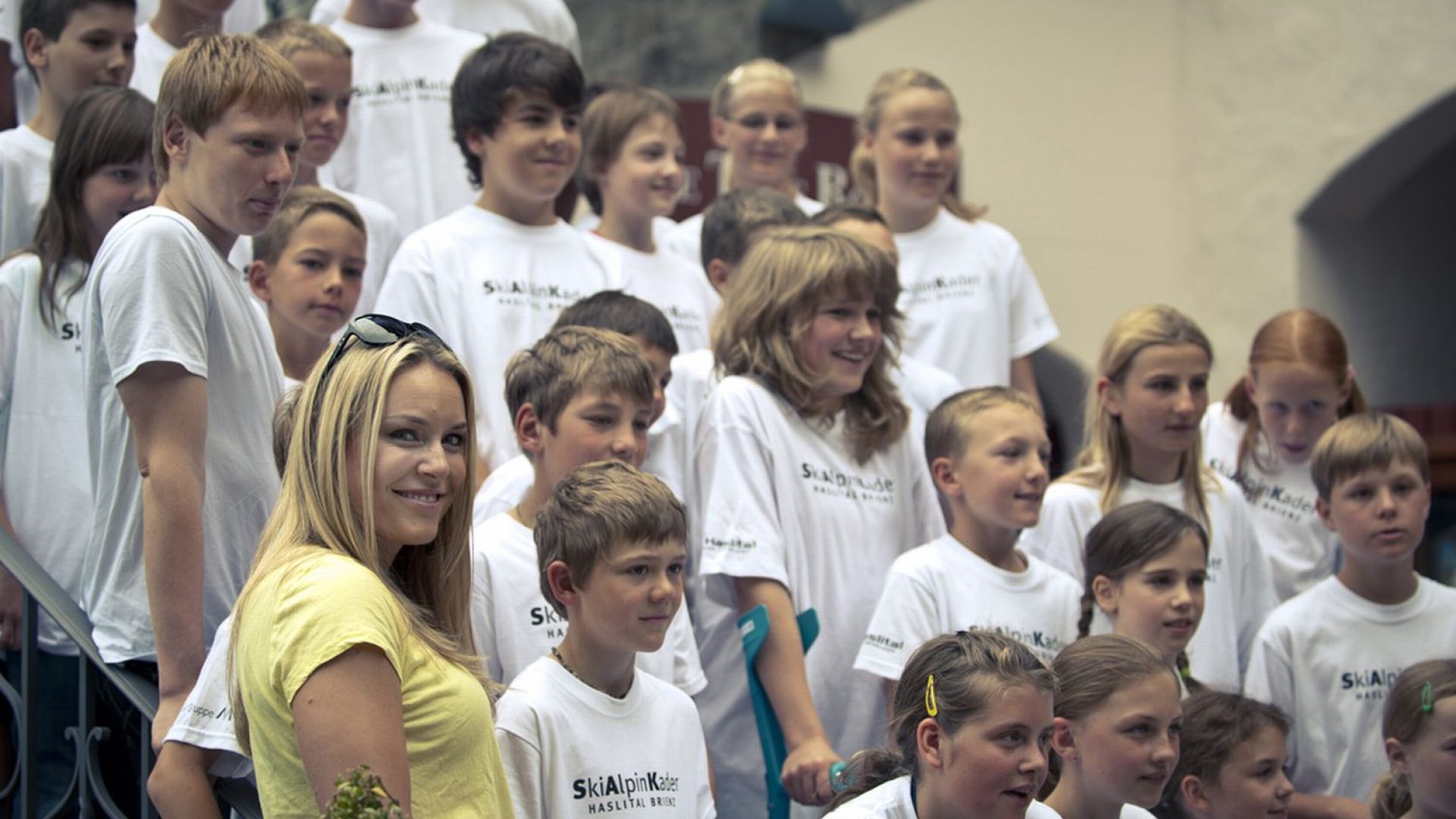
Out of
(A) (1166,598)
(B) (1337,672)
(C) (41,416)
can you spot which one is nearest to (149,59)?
(C) (41,416)

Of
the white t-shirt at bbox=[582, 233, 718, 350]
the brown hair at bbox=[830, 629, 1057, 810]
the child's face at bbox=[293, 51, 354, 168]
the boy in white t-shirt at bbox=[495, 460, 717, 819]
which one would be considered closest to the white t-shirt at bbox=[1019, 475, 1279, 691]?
the white t-shirt at bbox=[582, 233, 718, 350]

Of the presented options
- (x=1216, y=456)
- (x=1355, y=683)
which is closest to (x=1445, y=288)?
(x=1216, y=456)

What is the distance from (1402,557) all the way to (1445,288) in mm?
6560

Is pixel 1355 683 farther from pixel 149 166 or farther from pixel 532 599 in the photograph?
pixel 149 166

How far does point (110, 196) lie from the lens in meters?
4.18

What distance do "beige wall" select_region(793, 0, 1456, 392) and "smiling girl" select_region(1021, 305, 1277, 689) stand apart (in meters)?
5.35

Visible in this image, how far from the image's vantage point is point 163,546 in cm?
321

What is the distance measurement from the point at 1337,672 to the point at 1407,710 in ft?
1.42

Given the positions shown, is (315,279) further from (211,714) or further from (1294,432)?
(1294,432)

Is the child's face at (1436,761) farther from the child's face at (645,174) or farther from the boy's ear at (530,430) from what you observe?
the child's face at (645,174)

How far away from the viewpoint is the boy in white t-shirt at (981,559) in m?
4.34

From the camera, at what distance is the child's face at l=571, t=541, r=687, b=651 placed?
349 centimetres

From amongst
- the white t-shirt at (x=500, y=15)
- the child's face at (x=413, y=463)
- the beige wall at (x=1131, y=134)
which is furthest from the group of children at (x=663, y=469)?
the beige wall at (x=1131, y=134)

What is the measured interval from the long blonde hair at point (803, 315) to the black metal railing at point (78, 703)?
177 centimetres
